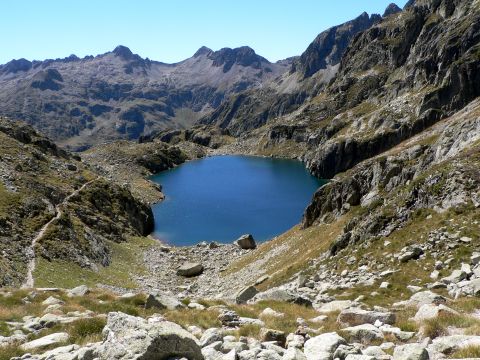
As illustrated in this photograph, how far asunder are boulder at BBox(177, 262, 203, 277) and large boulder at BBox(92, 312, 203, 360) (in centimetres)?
5847

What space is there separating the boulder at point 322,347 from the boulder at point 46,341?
8473mm

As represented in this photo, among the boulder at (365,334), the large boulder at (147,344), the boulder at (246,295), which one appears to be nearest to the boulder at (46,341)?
the large boulder at (147,344)

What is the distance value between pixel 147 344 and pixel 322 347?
187 inches

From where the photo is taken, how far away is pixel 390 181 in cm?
5722

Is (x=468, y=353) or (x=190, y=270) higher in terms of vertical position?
(x=468, y=353)

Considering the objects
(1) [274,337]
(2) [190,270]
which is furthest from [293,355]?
(2) [190,270]

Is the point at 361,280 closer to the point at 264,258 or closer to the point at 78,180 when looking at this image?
the point at 264,258

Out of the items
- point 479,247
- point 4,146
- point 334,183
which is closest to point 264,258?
point 334,183

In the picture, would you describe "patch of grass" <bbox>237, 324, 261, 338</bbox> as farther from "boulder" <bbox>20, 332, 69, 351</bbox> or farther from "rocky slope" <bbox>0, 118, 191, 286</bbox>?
"rocky slope" <bbox>0, 118, 191, 286</bbox>

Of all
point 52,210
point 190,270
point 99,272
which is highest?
point 52,210

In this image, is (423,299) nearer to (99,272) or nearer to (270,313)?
(270,313)

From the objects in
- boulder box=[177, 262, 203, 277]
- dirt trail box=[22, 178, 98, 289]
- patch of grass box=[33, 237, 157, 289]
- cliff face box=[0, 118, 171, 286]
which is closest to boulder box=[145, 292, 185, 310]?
dirt trail box=[22, 178, 98, 289]

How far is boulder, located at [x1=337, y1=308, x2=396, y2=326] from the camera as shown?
663 inches

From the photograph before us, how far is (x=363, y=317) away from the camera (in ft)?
57.9
